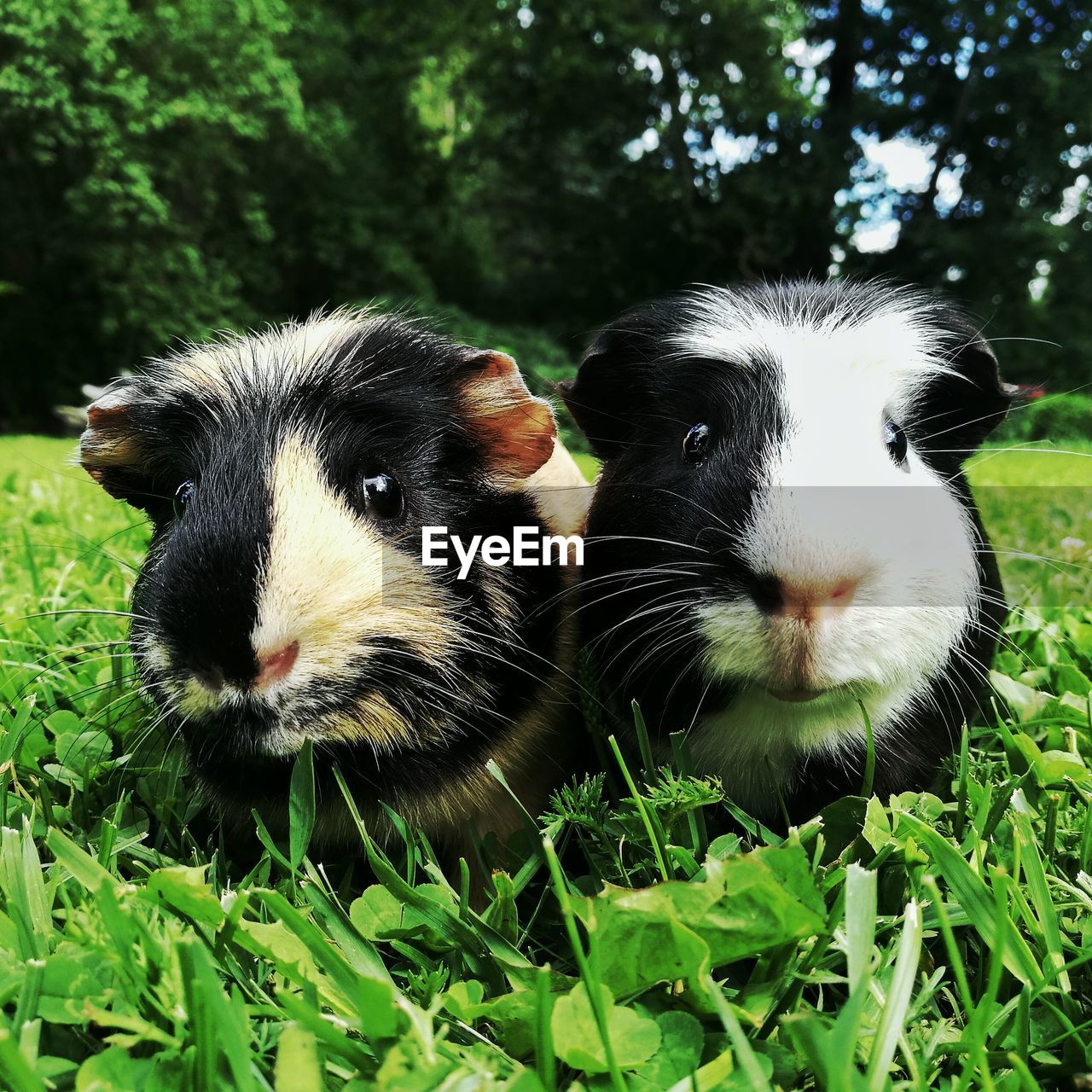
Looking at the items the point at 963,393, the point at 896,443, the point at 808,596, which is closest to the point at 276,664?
the point at 808,596

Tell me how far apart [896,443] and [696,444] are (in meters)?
0.36

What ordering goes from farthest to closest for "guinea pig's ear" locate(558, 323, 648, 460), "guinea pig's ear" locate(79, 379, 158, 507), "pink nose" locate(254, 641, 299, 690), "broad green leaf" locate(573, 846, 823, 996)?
1. "guinea pig's ear" locate(558, 323, 648, 460)
2. "guinea pig's ear" locate(79, 379, 158, 507)
3. "pink nose" locate(254, 641, 299, 690)
4. "broad green leaf" locate(573, 846, 823, 996)

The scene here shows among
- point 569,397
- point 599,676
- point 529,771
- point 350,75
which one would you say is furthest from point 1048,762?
point 350,75

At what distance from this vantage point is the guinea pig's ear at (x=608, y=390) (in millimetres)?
1744

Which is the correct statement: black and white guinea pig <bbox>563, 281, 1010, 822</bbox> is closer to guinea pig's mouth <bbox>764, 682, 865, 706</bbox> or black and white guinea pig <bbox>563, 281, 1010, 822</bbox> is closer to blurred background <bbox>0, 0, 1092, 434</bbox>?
guinea pig's mouth <bbox>764, 682, 865, 706</bbox>

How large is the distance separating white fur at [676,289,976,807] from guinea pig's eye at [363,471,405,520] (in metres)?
0.56

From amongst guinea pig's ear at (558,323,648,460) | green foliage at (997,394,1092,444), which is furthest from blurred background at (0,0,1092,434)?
guinea pig's ear at (558,323,648,460)

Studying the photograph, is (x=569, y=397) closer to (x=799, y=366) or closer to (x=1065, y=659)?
(x=799, y=366)

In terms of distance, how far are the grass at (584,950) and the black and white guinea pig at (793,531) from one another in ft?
0.45

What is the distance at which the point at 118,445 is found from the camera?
1.67m

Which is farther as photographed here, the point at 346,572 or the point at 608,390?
the point at 608,390

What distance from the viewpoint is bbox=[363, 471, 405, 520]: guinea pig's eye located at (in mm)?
1473

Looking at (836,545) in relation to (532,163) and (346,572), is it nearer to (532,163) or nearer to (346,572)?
(346,572)

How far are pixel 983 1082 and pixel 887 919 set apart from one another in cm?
35
